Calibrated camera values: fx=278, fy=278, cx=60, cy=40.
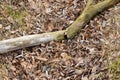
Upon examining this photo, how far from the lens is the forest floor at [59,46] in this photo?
4168 mm

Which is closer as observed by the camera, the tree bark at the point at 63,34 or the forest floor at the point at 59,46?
the forest floor at the point at 59,46

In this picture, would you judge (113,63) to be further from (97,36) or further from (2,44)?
(2,44)

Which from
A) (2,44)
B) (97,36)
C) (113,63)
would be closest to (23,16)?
(2,44)

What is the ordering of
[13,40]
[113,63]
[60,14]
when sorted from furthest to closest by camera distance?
[60,14] → [13,40] → [113,63]

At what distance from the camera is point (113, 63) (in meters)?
4.03

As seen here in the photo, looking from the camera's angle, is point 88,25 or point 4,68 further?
point 88,25

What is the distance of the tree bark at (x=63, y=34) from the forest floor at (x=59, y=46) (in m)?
0.09

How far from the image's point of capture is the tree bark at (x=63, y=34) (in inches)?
169

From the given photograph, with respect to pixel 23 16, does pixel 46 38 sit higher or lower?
lower

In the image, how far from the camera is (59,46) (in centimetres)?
455

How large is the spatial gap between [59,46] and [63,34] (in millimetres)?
213

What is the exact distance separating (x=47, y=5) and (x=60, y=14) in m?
0.33

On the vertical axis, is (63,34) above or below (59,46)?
above

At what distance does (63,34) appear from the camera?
4594 millimetres
